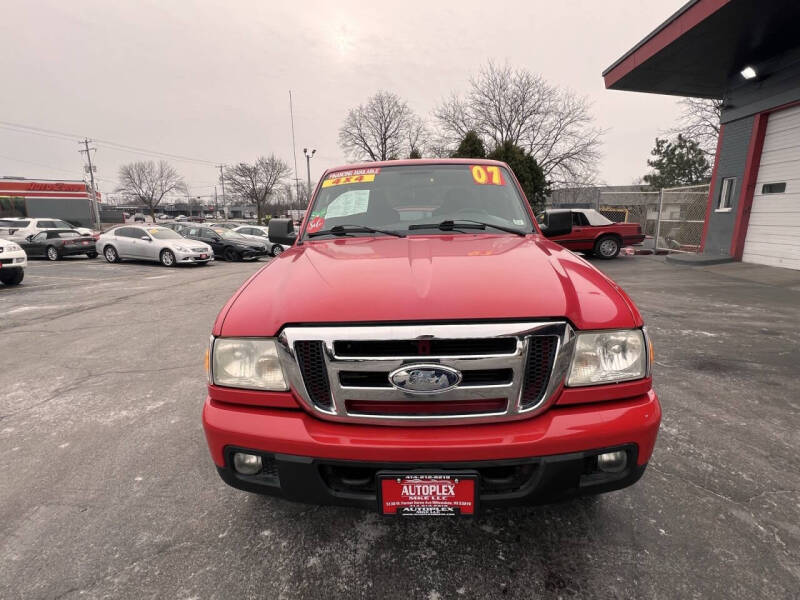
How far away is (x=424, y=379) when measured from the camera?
1.46 m

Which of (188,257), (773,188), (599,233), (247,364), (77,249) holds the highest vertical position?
(773,188)

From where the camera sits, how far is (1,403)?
343 cm

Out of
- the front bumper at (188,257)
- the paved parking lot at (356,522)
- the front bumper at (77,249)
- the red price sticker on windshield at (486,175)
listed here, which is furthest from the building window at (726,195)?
the front bumper at (77,249)

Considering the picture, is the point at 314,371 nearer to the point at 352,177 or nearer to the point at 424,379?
the point at 424,379

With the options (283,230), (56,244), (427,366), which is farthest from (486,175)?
(56,244)

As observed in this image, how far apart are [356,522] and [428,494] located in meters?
0.68

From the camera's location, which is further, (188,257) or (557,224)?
(188,257)

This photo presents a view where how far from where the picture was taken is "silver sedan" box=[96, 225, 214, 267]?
14148 mm

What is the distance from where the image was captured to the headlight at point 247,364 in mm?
1591

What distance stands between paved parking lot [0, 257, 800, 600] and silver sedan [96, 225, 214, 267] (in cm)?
1112

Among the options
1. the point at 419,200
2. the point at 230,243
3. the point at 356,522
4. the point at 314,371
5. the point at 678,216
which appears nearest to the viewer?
the point at 314,371

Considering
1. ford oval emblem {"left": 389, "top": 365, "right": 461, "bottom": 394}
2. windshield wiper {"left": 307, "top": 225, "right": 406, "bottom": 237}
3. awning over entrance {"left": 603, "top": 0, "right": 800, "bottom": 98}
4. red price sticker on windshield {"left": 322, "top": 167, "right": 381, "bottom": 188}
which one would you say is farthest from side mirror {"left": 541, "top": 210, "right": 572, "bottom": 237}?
awning over entrance {"left": 603, "top": 0, "right": 800, "bottom": 98}

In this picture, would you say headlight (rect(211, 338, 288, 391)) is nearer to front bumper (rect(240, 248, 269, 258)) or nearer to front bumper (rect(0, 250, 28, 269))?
front bumper (rect(0, 250, 28, 269))

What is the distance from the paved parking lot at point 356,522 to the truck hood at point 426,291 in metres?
1.01
